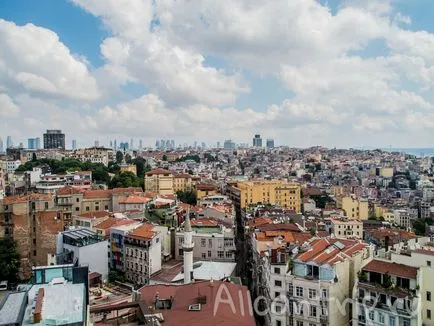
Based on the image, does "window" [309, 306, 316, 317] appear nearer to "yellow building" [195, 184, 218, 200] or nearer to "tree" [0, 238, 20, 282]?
"tree" [0, 238, 20, 282]

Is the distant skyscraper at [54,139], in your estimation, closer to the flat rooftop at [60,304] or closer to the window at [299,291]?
the window at [299,291]

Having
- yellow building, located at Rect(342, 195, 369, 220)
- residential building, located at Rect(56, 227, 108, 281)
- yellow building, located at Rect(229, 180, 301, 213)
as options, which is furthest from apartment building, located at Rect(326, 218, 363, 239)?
residential building, located at Rect(56, 227, 108, 281)

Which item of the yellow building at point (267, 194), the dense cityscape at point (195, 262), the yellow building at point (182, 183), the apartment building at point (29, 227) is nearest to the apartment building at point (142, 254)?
the dense cityscape at point (195, 262)

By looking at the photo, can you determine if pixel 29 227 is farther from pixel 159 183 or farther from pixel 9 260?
pixel 159 183

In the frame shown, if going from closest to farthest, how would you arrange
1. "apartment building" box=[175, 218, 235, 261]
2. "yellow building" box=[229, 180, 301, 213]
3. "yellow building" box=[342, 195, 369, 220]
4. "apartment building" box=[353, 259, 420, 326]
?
1. "apartment building" box=[353, 259, 420, 326]
2. "apartment building" box=[175, 218, 235, 261]
3. "yellow building" box=[229, 180, 301, 213]
4. "yellow building" box=[342, 195, 369, 220]

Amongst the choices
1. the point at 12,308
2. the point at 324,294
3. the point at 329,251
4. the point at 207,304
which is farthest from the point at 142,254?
the point at 12,308

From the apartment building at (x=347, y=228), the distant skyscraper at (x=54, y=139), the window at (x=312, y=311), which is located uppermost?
the distant skyscraper at (x=54, y=139)
